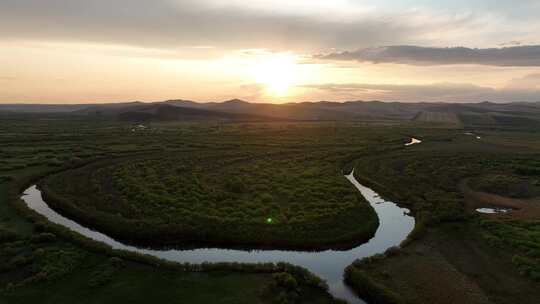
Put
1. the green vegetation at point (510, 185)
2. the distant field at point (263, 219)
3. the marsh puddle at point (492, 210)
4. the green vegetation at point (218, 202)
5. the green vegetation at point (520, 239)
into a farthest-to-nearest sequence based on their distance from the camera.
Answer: the green vegetation at point (510, 185) < the marsh puddle at point (492, 210) < the green vegetation at point (218, 202) < the green vegetation at point (520, 239) < the distant field at point (263, 219)

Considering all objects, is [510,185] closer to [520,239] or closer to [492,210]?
[492,210]

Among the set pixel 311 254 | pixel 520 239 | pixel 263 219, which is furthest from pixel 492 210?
pixel 263 219

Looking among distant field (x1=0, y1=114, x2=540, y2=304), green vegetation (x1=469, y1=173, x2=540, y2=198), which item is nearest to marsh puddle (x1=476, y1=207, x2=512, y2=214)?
distant field (x1=0, y1=114, x2=540, y2=304)

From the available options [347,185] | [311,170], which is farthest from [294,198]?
[311,170]

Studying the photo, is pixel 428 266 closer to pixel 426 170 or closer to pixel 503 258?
pixel 503 258

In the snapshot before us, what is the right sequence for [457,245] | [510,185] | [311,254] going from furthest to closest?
1. [510,185]
2. [457,245]
3. [311,254]

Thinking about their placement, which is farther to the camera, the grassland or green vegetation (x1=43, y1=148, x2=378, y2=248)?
green vegetation (x1=43, y1=148, x2=378, y2=248)

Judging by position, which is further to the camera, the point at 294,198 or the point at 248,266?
the point at 294,198

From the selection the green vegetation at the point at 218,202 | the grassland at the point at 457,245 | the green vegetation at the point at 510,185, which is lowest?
the green vegetation at the point at 510,185

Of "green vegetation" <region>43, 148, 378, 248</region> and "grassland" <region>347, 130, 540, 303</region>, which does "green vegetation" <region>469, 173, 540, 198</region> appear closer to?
"grassland" <region>347, 130, 540, 303</region>

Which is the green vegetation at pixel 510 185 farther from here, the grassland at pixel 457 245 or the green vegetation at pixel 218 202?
the green vegetation at pixel 218 202

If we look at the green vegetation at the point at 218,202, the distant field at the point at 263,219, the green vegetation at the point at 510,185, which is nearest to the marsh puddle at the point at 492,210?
the distant field at the point at 263,219
